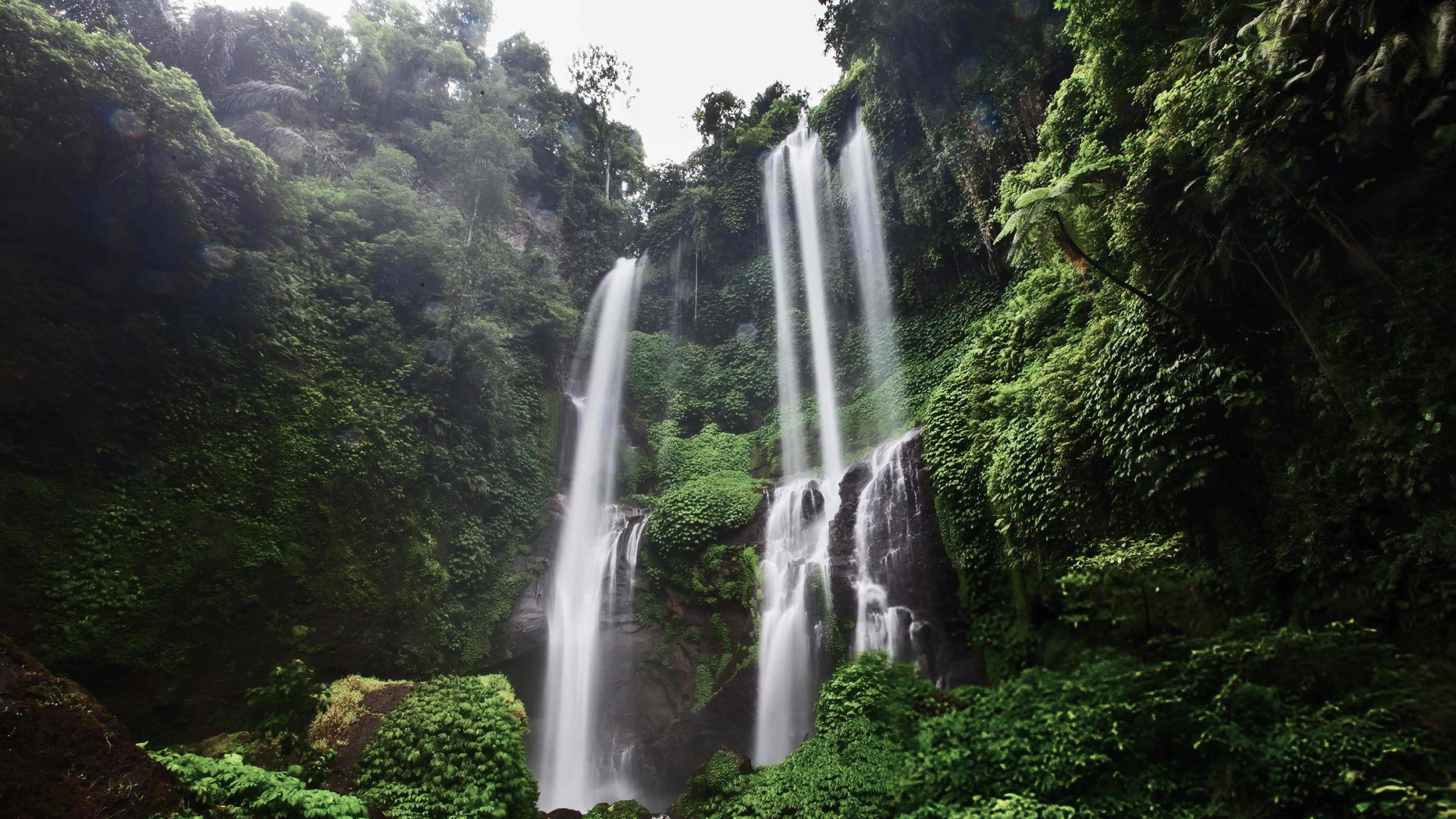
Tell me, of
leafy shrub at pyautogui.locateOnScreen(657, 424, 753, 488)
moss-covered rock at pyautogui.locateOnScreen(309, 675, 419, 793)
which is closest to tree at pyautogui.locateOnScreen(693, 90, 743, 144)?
leafy shrub at pyautogui.locateOnScreen(657, 424, 753, 488)

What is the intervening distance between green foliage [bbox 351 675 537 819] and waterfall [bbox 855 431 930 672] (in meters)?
5.11

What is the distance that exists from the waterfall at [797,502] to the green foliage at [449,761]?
4474mm

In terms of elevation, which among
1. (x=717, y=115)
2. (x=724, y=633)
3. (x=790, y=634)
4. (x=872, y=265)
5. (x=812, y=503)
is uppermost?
(x=717, y=115)

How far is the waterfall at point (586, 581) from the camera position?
40.0 feet

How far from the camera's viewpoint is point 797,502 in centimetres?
1292

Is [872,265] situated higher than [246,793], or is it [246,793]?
[872,265]

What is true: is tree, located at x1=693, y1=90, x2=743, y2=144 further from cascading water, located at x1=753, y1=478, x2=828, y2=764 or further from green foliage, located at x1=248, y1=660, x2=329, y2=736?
green foliage, located at x1=248, y1=660, x2=329, y2=736

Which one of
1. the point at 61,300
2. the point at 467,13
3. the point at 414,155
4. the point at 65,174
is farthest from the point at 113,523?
the point at 467,13

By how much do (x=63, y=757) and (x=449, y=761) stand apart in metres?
3.48

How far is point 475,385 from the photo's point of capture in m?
14.3

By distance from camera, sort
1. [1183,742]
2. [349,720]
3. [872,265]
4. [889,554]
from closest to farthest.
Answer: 1. [1183,742]
2. [349,720]
3. [889,554]
4. [872,265]

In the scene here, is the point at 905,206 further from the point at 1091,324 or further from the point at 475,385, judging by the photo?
the point at 475,385

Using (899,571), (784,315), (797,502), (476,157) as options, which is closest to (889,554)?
(899,571)

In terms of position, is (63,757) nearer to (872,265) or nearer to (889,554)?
(889,554)
